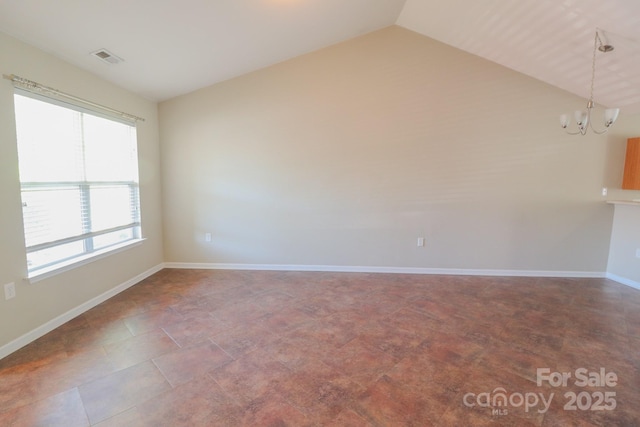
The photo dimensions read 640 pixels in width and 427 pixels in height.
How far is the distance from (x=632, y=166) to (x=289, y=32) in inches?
178

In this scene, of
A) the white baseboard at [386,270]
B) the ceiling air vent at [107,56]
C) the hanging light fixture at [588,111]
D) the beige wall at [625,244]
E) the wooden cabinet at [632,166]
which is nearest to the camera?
the hanging light fixture at [588,111]

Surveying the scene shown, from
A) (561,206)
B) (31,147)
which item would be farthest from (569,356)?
(31,147)

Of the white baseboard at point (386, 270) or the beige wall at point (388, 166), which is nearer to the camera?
the beige wall at point (388, 166)

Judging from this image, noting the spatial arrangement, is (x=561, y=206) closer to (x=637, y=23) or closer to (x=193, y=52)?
(x=637, y=23)

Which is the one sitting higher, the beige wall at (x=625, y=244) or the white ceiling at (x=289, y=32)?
the white ceiling at (x=289, y=32)

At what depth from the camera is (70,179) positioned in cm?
280

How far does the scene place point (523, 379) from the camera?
198 centimetres

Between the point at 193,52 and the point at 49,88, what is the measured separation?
133 cm

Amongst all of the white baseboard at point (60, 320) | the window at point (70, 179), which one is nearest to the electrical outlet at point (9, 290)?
the window at point (70, 179)

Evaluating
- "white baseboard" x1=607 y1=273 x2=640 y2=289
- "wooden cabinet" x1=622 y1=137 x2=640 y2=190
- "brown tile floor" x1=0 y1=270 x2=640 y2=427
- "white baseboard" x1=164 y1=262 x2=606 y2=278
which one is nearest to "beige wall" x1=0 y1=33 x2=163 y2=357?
"brown tile floor" x1=0 y1=270 x2=640 y2=427

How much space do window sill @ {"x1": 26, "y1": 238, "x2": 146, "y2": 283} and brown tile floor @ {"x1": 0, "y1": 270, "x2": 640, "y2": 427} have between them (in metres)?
0.51

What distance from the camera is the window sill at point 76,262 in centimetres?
246

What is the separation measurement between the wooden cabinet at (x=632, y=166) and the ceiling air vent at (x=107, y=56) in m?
5.95

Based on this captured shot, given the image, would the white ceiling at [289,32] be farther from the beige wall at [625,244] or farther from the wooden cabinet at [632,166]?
the beige wall at [625,244]
